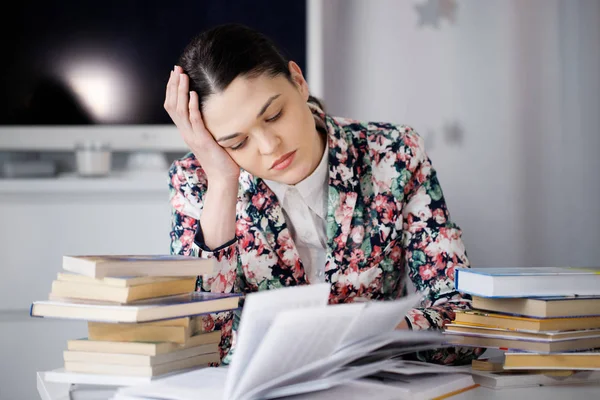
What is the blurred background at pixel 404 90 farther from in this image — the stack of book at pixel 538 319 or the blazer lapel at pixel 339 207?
the stack of book at pixel 538 319

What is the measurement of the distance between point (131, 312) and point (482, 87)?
1.83 metres

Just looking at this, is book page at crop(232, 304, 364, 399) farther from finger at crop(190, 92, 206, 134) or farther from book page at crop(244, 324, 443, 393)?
finger at crop(190, 92, 206, 134)

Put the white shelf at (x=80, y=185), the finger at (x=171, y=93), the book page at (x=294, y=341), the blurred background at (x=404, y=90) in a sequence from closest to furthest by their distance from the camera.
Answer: the book page at (x=294, y=341)
the finger at (x=171, y=93)
the white shelf at (x=80, y=185)
the blurred background at (x=404, y=90)

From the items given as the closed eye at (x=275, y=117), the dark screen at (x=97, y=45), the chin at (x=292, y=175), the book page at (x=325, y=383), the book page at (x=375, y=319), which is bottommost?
the book page at (x=325, y=383)

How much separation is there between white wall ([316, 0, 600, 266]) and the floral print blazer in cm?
88

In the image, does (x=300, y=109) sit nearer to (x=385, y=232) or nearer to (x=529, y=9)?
(x=385, y=232)

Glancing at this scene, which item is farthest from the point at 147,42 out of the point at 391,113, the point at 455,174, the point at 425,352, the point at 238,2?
the point at 425,352

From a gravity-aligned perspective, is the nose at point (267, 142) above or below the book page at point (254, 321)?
above

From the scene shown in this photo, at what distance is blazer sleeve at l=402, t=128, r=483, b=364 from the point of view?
1287 millimetres

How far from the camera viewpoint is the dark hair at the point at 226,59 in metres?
1.27

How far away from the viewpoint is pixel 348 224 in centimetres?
145

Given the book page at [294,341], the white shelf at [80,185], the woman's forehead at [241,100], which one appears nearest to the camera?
the book page at [294,341]

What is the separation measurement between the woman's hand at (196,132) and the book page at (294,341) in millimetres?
669

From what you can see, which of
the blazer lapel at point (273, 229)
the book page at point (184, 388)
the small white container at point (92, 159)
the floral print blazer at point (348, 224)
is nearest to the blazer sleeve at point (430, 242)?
the floral print blazer at point (348, 224)
